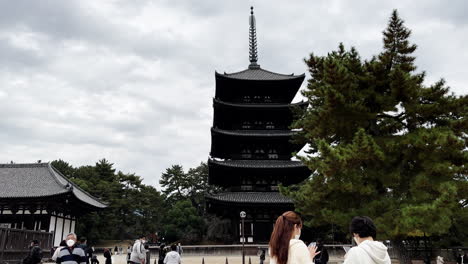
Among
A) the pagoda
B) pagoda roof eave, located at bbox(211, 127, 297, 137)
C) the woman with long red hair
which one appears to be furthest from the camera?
pagoda roof eave, located at bbox(211, 127, 297, 137)

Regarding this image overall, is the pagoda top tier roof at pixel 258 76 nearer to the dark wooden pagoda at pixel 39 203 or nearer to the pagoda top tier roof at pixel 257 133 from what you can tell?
the pagoda top tier roof at pixel 257 133

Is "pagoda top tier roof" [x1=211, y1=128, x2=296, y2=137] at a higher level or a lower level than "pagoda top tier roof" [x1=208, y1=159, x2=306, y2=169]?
higher

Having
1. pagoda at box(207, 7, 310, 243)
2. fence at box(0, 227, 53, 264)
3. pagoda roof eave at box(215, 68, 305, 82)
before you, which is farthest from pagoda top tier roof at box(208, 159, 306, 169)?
fence at box(0, 227, 53, 264)

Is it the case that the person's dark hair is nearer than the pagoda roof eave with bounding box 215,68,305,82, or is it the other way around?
the person's dark hair

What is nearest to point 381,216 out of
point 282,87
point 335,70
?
point 335,70

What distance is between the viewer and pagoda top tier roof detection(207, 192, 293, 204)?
23.1 m

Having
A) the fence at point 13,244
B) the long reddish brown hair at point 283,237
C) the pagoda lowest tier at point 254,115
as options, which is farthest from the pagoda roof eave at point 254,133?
the long reddish brown hair at point 283,237

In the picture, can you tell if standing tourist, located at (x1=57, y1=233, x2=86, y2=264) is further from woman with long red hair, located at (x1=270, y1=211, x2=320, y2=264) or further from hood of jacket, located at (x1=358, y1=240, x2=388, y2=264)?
hood of jacket, located at (x1=358, y1=240, x2=388, y2=264)

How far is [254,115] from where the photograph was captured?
28.3m

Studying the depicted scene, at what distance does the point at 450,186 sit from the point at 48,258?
22.3 meters

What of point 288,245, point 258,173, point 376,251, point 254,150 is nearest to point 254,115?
point 254,150

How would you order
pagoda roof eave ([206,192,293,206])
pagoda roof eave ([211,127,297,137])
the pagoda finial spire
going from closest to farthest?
pagoda roof eave ([206,192,293,206]) < pagoda roof eave ([211,127,297,137]) < the pagoda finial spire

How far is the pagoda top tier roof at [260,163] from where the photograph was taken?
24.3m

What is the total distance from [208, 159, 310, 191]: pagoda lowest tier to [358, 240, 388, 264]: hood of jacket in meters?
21.4
